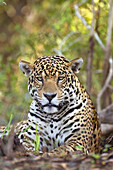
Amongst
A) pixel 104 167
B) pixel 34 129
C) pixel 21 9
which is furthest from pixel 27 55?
pixel 21 9

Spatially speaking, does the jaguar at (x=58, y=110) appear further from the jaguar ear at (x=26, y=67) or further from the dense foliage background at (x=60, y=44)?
the dense foliage background at (x=60, y=44)

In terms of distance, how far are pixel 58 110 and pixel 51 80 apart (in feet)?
1.74

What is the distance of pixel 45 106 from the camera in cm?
572

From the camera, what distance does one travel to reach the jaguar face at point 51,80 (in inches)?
222

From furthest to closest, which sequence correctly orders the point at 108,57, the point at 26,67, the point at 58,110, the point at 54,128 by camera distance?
the point at 108,57, the point at 26,67, the point at 54,128, the point at 58,110

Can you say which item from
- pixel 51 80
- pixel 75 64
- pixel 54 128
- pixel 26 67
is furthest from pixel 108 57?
pixel 51 80

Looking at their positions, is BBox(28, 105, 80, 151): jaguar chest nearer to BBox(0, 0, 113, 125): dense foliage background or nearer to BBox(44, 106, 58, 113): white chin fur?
BBox(44, 106, 58, 113): white chin fur

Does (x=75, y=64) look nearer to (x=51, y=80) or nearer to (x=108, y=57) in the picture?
(x=51, y=80)

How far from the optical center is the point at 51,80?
5793 mm

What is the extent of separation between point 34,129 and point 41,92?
3.03 feet

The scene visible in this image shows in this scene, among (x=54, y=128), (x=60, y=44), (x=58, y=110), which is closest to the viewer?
(x=58, y=110)

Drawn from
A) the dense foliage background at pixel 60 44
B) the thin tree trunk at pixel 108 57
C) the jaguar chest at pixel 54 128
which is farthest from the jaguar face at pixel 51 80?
the thin tree trunk at pixel 108 57

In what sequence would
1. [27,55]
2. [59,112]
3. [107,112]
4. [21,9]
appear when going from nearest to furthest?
1. [59,112]
2. [107,112]
3. [27,55]
4. [21,9]

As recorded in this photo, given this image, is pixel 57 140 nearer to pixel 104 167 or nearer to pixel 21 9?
pixel 104 167
